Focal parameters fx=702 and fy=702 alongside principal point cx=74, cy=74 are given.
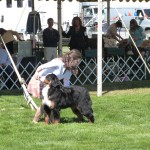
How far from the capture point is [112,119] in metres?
10.8

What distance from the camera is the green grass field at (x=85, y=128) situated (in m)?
8.55

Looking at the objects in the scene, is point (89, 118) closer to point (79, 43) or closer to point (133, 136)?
point (133, 136)

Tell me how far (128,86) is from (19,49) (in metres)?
3.13

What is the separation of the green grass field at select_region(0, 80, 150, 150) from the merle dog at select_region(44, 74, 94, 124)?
0.64 ft

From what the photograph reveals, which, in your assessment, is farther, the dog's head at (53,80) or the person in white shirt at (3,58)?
the person in white shirt at (3,58)

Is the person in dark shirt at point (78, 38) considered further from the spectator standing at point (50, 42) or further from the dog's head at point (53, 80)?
the dog's head at point (53, 80)

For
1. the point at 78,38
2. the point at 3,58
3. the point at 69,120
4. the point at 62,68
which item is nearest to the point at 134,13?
the point at 78,38

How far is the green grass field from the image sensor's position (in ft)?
28.1

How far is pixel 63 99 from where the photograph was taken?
9703 millimetres

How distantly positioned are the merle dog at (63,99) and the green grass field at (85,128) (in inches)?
7.7

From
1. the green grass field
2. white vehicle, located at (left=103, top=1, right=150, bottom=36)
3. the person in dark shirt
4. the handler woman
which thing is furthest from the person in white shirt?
Result: white vehicle, located at (left=103, top=1, right=150, bottom=36)

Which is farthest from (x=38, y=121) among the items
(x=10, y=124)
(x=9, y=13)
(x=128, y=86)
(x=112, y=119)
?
(x=9, y=13)

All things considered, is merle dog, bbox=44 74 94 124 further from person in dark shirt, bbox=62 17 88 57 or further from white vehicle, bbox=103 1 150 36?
white vehicle, bbox=103 1 150 36

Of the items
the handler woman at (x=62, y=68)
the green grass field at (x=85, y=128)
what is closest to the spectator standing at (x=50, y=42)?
the green grass field at (x=85, y=128)
